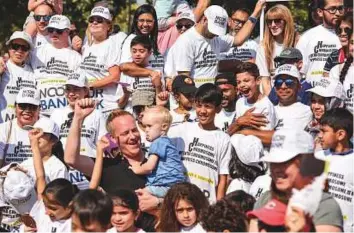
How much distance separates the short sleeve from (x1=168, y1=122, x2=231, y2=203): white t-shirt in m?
0.42

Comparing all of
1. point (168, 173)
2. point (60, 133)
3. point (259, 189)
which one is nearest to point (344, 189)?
point (259, 189)

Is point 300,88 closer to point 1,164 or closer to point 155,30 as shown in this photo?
point 155,30

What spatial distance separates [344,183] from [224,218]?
60.4 inches

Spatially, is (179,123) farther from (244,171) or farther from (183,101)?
(244,171)

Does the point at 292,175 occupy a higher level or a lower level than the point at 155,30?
lower

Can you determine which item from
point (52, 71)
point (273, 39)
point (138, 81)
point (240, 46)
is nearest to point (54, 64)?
point (52, 71)

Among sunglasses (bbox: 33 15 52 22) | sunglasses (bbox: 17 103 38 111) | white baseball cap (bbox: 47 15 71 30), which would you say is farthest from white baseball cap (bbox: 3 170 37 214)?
sunglasses (bbox: 33 15 52 22)

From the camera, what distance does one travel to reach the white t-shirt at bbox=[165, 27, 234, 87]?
41.5 feet

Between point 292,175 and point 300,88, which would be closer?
point 292,175

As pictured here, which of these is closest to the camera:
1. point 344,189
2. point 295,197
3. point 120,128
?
point 295,197

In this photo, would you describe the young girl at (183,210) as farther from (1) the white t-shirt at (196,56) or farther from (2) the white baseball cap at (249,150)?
(1) the white t-shirt at (196,56)

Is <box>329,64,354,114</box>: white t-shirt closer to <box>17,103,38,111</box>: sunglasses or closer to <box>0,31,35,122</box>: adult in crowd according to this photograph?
<box>17,103,38,111</box>: sunglasses

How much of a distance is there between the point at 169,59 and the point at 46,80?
4.66 ft

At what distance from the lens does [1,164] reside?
11.7m
